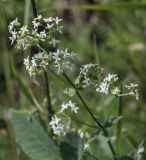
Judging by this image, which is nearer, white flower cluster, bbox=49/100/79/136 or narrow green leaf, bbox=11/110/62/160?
white flower cluster, bbox=49/100/79/136

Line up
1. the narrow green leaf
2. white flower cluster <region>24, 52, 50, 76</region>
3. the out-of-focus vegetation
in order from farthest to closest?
the out-of-focus vegetation, the narrow green leaf, white flower cluster <region>24, 52, 50, 76</region>

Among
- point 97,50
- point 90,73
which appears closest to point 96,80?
point 90,73

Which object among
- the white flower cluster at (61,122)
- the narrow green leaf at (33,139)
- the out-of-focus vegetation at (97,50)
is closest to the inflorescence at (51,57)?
the white flower cluster at (61,122)

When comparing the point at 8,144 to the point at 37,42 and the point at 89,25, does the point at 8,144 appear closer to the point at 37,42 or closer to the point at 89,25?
the point at 37,42

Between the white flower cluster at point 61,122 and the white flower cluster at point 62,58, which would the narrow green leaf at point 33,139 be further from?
the white flower cluster at point 62,58

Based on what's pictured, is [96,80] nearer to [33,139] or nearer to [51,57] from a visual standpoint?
[51,57]

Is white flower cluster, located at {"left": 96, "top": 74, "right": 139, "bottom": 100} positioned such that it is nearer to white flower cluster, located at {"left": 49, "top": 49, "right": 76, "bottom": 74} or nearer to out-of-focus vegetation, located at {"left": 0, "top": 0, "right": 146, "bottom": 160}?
white flower cluster, located at {"left": 49, "top": 49, "right": 76, "bottom": 74}

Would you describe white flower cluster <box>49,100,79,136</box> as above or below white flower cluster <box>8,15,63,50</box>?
below

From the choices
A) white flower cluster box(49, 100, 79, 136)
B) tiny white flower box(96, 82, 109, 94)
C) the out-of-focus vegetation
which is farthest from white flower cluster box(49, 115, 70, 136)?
the out-of-focus vegetation
